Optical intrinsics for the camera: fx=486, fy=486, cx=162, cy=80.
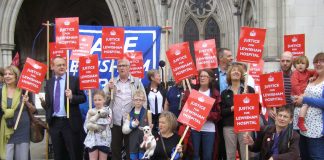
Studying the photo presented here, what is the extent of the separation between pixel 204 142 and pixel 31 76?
2645 millimetres

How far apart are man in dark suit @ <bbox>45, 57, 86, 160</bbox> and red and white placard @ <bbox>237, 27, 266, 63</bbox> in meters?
2.34

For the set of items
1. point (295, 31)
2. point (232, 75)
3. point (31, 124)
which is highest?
point (295, 31)

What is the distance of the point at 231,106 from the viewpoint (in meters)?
6.38

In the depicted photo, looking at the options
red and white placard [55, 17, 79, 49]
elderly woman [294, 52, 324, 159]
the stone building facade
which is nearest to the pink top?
elderly woman [294, 52, 324, 159]

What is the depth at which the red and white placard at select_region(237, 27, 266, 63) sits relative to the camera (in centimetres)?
668

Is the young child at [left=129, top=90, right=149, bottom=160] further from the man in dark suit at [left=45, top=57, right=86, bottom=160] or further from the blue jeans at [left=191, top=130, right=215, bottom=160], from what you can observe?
the man in dark suit at [left=45, top=57, right=86, bottom=160]

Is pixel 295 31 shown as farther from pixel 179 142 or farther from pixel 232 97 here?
pixel 179 142

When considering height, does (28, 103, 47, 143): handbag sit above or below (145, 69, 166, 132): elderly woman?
below

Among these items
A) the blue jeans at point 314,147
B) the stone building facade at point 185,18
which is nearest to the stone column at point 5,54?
the stone building facade at point 185,18

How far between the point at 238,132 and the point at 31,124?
2913mm

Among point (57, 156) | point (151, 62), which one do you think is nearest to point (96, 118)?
point (57, 156)

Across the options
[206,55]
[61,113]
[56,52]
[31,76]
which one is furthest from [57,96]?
[206,55]

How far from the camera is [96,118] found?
21.4 feet

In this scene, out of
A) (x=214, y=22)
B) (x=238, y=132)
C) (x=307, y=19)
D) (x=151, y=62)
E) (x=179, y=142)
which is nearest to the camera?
(x=179, y=142)
